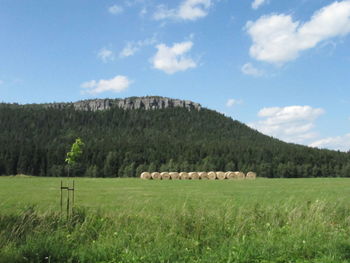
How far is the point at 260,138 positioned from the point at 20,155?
97651mm

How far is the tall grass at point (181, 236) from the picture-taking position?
752cm

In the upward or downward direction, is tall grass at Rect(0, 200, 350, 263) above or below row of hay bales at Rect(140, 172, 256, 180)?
below

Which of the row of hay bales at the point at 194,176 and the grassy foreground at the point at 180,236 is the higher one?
the row of hay bales at the point at 194,176

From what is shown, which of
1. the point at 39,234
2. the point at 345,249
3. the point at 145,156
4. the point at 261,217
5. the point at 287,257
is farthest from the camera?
the point at 145,156

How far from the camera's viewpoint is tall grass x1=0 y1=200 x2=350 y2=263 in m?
7.52

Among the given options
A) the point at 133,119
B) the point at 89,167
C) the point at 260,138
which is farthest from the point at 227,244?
the point at 133,119

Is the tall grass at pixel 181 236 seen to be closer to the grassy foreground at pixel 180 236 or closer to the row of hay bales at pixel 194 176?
the grassy foreground at pixel 180 236

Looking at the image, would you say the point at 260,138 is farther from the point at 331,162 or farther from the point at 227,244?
the point at 227,244

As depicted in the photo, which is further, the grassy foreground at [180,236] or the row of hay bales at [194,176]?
the row of hay bales at [194,176]

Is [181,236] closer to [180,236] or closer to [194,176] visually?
[180,236]

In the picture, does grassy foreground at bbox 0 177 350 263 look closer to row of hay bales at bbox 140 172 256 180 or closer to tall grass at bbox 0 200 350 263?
→ tall grass at bbox 0 200 350 263

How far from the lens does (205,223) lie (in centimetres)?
966

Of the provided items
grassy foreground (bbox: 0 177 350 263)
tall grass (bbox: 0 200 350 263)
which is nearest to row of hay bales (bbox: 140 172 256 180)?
grassy foreground (bbox: 0 177 350 263)

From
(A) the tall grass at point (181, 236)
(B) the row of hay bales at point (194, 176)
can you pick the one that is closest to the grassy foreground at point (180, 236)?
(A) the tall grass at point (181, 236)
